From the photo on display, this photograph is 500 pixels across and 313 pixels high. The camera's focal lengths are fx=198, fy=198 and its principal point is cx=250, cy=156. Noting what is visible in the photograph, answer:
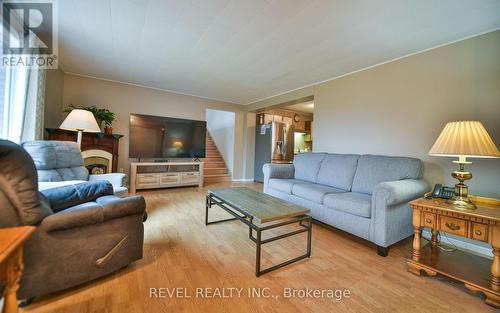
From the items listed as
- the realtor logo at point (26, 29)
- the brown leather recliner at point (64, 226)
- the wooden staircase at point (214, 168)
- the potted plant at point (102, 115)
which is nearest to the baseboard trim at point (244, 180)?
the wooden staircase at point (214, 168)

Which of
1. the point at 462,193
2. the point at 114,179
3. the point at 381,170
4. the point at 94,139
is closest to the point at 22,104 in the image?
the point at 114,179

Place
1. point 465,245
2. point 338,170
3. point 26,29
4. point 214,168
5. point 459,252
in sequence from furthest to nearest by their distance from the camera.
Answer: point 214,168 < point 338,170 < point 26,29 < point 465,245 < point 459,252

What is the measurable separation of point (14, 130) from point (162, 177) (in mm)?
2499

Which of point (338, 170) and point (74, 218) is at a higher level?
point (338, 170)

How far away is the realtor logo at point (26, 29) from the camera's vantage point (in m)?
1.99

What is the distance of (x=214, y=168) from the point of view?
620 centimetres

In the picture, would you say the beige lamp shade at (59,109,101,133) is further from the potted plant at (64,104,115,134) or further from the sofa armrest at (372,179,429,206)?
the sofa armrest at (372,179,429,206)

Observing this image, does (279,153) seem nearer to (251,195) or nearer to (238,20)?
(251,195)

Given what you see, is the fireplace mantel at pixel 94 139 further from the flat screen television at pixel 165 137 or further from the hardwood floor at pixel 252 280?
the hardwood floor at pixel 252 280

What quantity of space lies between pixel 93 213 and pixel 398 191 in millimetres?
2588

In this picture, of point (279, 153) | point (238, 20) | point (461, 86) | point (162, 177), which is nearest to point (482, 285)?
point (461, 86)

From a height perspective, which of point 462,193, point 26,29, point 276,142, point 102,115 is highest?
point 26,29

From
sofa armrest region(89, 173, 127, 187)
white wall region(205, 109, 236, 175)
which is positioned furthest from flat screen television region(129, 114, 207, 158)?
sofa armrest region(89, 173, 127, 187)

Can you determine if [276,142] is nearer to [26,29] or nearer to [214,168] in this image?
[214,168]
